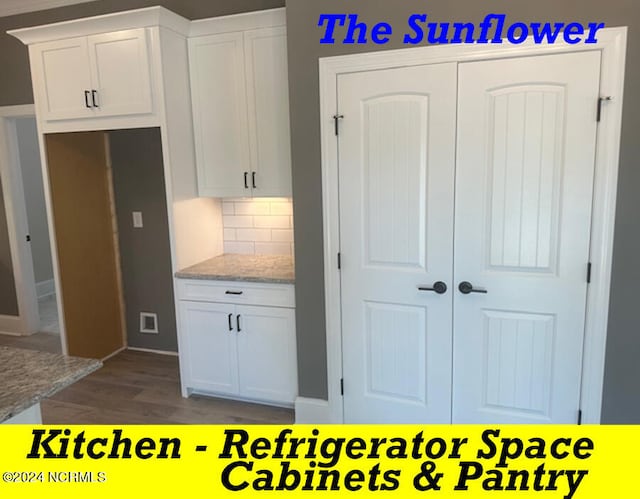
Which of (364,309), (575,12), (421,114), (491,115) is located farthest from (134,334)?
(575,12)

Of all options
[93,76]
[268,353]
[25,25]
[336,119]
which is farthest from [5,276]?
[336,119]

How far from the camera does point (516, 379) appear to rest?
2350 mm

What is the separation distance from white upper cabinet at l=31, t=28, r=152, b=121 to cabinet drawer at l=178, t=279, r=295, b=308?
1.16 m

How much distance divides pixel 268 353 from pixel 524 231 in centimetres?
167

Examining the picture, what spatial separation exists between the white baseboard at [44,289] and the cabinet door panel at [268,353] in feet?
12.9

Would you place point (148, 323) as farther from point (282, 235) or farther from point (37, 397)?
point (37, 397)

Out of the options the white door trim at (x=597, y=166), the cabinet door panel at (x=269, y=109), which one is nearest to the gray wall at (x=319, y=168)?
the white door trim at (x=597, y=166)

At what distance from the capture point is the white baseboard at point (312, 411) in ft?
8.91

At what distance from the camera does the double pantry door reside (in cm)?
213

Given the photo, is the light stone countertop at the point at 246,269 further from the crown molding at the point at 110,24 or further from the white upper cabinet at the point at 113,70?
the crown molding at the point at 110,24

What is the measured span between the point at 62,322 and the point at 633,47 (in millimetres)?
3844

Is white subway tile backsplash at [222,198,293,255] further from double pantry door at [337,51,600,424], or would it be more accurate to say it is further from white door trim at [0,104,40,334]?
white door trim at [0,104,40,334]

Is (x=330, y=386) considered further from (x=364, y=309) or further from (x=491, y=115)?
(x=491, y=115)

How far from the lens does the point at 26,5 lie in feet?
12.4
